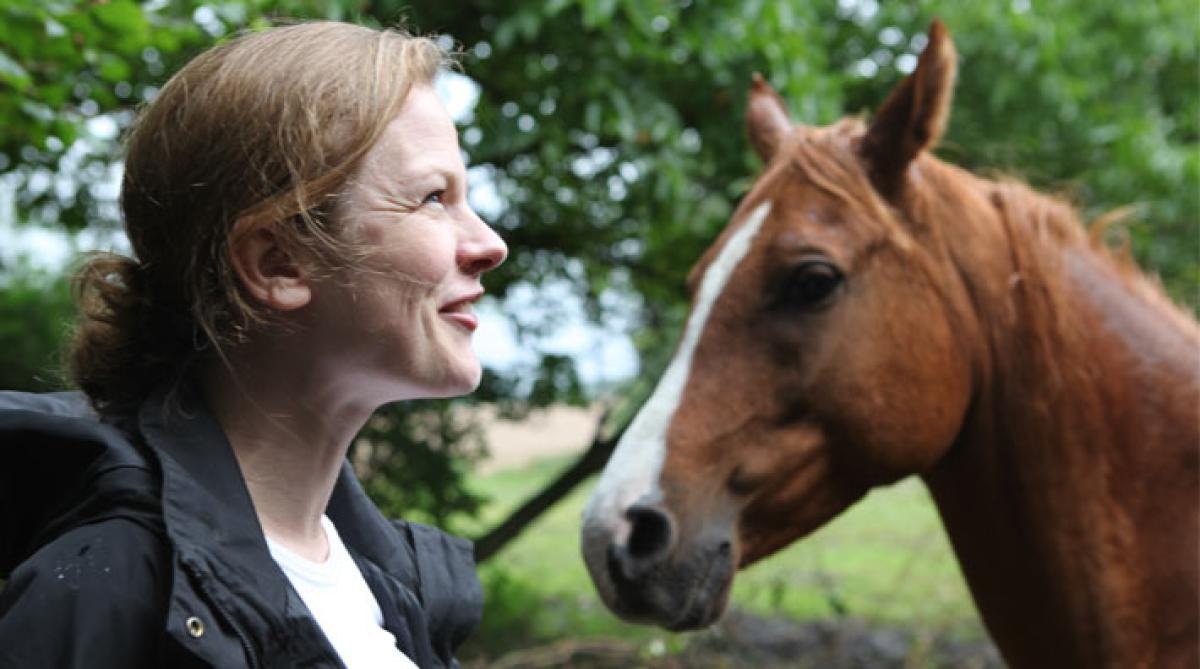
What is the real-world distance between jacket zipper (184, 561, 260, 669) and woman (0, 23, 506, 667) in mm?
12

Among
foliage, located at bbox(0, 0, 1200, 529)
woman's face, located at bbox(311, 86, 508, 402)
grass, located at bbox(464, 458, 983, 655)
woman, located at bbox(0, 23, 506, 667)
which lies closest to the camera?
woman, located at bbox(0, 23, 506, 667)

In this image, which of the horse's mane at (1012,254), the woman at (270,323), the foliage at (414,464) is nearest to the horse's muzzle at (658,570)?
the horse's mane at (1012,254)

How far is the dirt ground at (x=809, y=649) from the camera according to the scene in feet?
16.1

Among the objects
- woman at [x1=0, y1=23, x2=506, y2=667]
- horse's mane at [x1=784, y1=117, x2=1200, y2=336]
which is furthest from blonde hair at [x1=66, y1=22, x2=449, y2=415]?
horse's mane at [x1=784, y1=117, x2=1200, y2=336]

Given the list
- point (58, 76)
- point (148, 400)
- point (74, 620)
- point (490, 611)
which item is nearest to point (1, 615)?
point (74, 620)

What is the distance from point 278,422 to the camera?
3.51 feet

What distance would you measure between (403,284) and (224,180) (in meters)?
0.18

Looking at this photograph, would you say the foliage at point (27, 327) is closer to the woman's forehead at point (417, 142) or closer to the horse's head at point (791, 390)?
the horse's head at point (791, 390)

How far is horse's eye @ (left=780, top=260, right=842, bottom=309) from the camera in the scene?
86.3 inches

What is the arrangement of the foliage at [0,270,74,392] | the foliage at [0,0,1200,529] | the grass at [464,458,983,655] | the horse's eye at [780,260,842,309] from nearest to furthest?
1. the horse's eye at [780,260,842,309]
2. the foliage at [0,0,1200,529]
3. the foliage at [0,270,74,392]
4. the grass at [464,458,983,655]

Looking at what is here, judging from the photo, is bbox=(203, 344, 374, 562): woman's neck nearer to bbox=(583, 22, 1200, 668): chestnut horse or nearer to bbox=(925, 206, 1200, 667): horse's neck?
bbox=(583, 22, 1200, 668): chestnut horse

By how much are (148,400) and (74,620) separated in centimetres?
25

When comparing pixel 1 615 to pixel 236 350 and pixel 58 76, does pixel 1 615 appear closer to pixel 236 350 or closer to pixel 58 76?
pixel 236 350

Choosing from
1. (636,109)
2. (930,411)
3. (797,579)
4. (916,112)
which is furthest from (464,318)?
(797,579)
